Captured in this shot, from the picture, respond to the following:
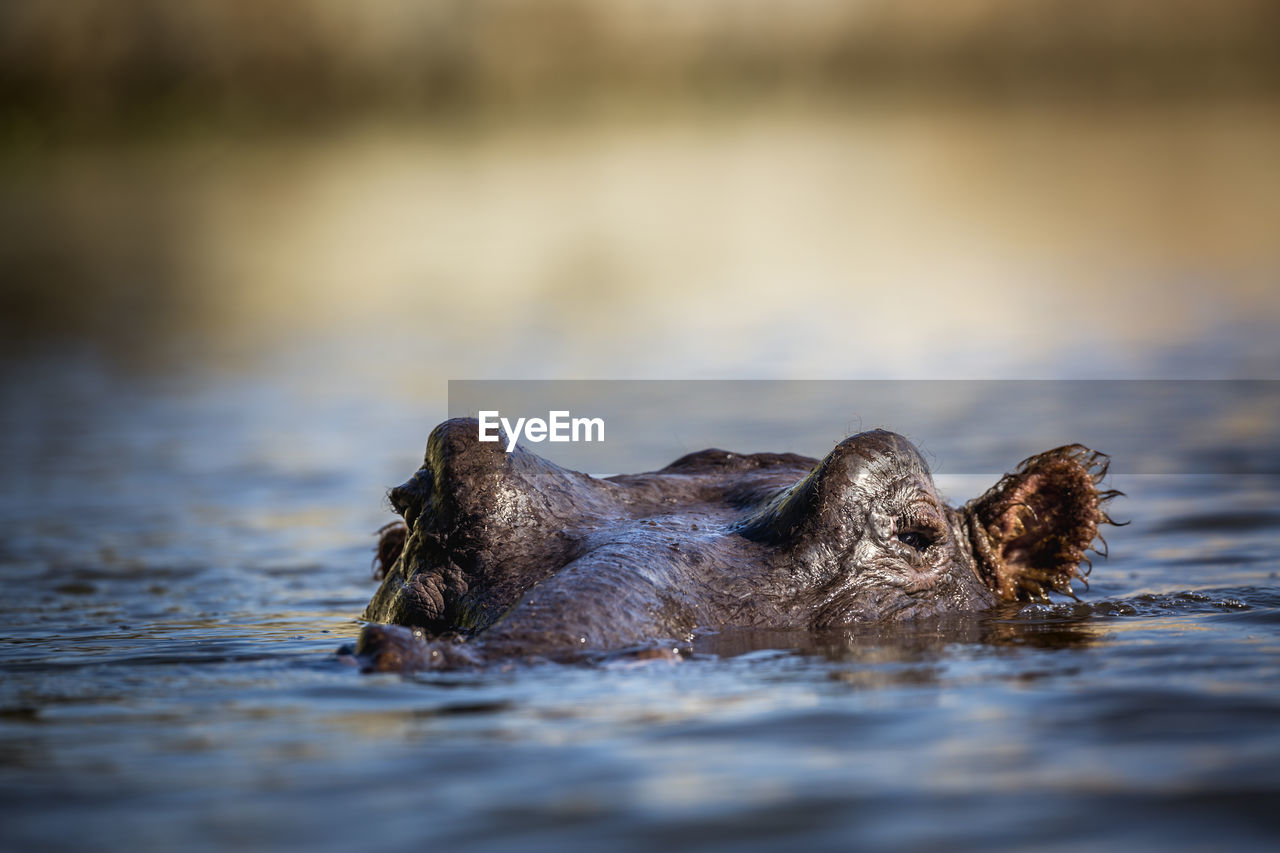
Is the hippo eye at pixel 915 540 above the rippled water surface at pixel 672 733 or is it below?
above

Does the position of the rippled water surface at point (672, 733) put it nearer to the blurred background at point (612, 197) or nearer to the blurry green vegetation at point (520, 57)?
the blurred background at point (612, 197)

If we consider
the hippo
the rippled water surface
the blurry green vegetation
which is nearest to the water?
the rippled water surface

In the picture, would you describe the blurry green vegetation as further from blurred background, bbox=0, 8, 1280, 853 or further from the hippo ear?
the hippo ear

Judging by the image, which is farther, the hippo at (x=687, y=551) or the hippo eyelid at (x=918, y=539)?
the hippo eyelid at (x=918, y=539)

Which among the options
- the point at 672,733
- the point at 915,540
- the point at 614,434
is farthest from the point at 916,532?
the point at 614,434

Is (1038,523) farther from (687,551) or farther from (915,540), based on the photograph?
(687,551)

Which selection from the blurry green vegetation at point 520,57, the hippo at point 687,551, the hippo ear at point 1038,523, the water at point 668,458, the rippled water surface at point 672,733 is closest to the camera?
the rippled water surface at point 672,733

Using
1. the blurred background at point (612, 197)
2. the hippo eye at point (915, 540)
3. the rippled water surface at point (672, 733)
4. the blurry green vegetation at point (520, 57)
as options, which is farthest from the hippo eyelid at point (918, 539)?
the blurry green vegetation at point (520, 57)

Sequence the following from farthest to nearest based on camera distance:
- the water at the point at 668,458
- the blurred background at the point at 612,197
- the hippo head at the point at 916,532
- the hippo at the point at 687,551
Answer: the blurred background at the point at 612,197 < the hippo head at the point at 916,532 < the hippo at the point at 687,551 < the water at the point at 668,458
